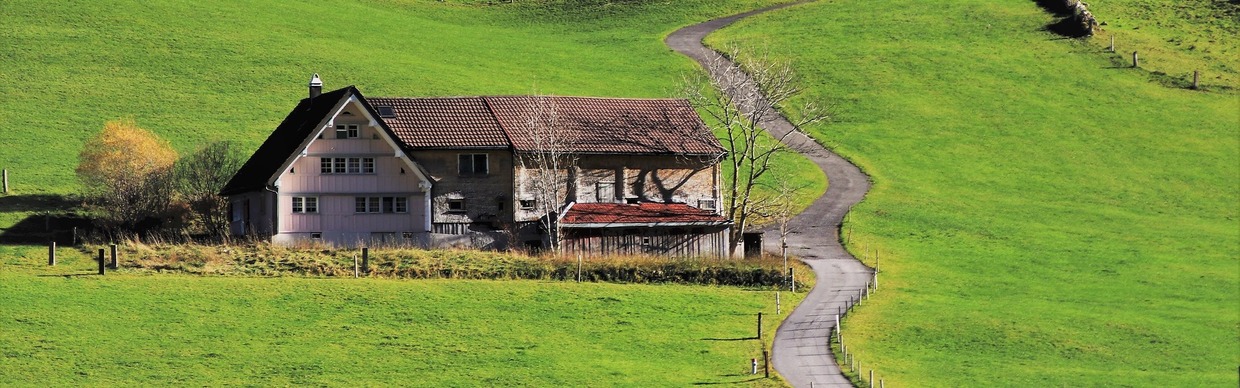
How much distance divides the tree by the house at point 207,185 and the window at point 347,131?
8.37 m

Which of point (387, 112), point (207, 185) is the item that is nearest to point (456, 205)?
point (387, 112)

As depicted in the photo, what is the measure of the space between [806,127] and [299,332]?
2190 inches

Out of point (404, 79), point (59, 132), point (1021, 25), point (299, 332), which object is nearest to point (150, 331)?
point (299, 332)

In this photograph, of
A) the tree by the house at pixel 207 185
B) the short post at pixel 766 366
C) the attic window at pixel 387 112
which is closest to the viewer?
the short post at pixel 766 366

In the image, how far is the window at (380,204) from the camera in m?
87.1

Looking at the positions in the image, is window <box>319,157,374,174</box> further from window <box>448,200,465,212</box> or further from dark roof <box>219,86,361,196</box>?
window <box>448,200,465,212</box>

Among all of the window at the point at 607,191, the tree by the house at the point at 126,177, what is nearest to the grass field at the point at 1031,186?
the window at the point at 607,191

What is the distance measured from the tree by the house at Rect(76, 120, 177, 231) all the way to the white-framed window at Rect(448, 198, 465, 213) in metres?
13.1

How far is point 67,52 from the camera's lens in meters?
124

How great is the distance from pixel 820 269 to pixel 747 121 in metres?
16.1

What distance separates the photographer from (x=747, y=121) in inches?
3952

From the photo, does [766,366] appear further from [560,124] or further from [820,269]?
[560,124]

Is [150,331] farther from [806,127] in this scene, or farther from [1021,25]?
[1021,25]

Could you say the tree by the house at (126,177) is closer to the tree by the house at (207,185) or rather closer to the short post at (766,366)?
the tree by the house at (207,185)
